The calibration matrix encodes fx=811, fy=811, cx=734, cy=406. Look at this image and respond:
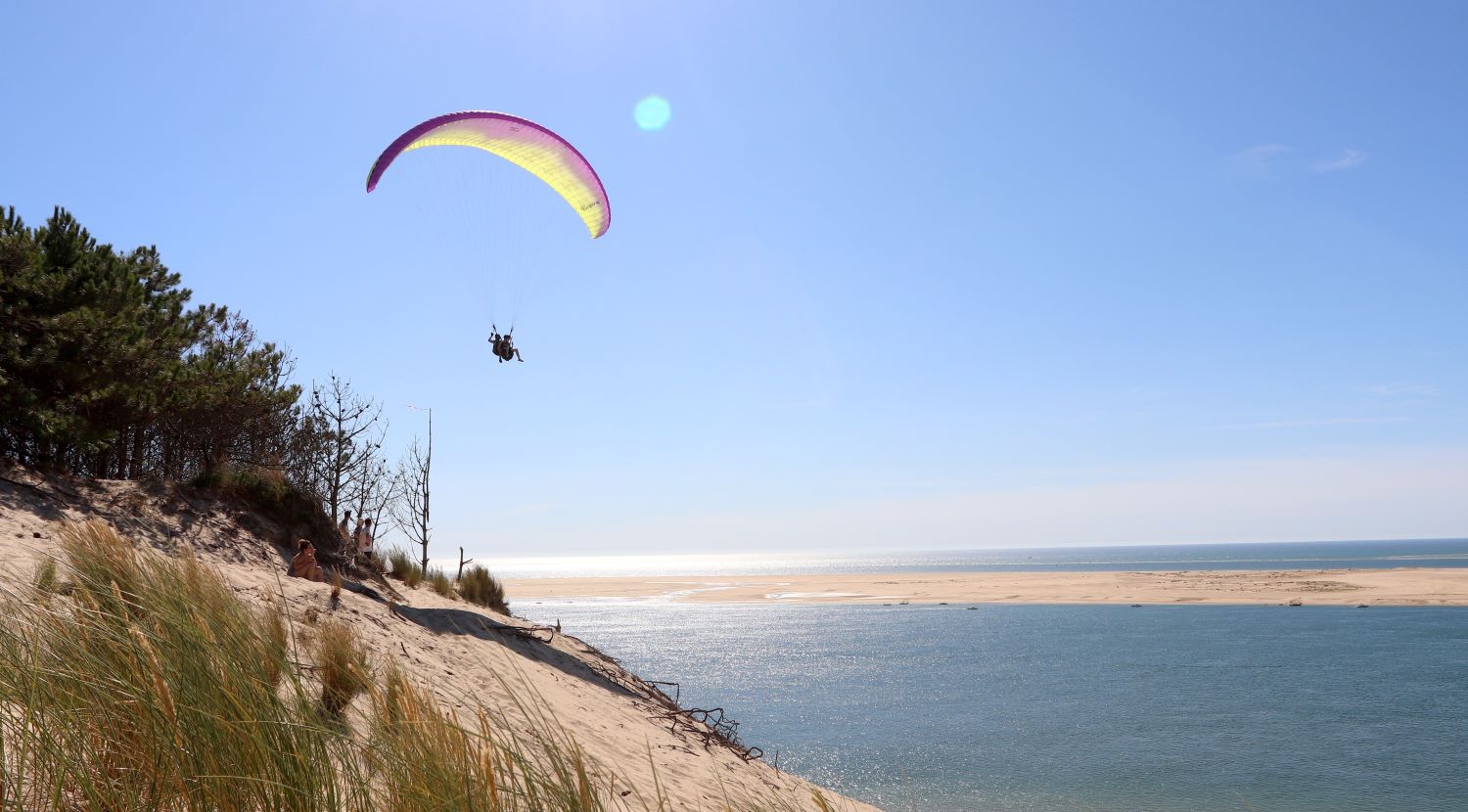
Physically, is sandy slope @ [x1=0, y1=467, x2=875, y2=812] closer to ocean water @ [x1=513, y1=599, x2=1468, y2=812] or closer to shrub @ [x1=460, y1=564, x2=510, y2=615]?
ocean water @ [x1=513, y1=599, x2=1468, y2=812]

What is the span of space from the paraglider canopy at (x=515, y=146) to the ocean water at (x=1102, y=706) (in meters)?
12.2

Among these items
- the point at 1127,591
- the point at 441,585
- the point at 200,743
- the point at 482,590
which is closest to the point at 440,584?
the point at 441,585

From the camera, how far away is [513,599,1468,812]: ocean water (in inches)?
559

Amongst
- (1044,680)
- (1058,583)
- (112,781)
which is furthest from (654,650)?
(1058,583)

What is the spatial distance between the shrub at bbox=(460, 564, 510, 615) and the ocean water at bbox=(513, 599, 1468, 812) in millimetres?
5981

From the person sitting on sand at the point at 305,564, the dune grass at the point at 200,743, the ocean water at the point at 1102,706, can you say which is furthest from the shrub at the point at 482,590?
the dune grass at the point at 200,743

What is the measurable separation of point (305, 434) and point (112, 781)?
902 inches

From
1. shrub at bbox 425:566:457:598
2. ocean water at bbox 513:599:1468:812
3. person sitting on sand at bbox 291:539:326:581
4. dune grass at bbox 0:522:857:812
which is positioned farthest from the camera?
shrub at bbox 425:566:457:598

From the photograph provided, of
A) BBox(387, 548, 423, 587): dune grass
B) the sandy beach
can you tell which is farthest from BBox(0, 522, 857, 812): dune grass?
the sandy beach

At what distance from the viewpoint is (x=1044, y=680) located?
968 inches

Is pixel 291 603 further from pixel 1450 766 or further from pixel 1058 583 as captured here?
pixel 1058 583

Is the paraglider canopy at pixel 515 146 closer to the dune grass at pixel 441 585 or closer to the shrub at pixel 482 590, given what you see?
A: the dune grass at pixel 441 585

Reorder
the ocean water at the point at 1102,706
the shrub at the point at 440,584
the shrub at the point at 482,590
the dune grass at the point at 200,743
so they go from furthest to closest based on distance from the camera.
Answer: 1. the shrub at the point at 482,590
2. the shrub at the point at 440,584
3. the ocean water at the point at 1102,706
4. the dune grass at the point at 200,743

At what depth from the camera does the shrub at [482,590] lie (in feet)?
54.4
